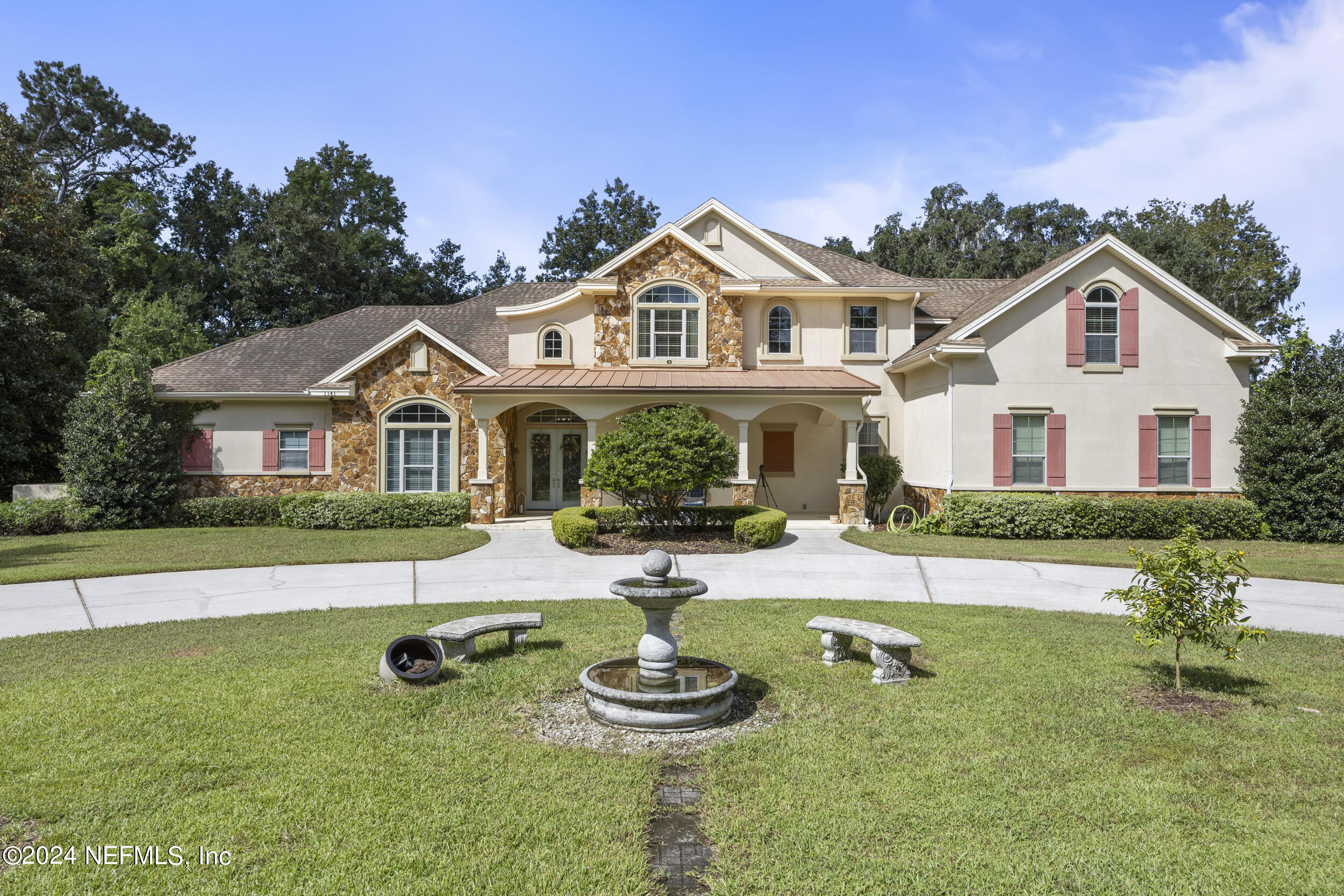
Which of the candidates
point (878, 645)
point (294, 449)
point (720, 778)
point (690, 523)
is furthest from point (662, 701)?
point (294, 449)

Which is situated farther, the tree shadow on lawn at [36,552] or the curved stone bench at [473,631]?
the tree shadow on lawn at [36,552]

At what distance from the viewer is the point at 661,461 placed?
14469mm

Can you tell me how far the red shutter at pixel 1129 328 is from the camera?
58.0ft

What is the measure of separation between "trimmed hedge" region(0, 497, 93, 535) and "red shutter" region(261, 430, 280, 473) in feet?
13.0

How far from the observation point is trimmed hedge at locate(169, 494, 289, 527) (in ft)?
60.5

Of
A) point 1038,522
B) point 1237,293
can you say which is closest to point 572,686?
point 1038,522

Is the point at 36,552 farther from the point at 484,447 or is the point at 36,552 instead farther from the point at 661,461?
the point at 661,461

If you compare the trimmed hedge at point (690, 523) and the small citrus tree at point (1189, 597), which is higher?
the small citrus tree at point (1189, 597)

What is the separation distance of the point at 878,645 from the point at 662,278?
15.0m

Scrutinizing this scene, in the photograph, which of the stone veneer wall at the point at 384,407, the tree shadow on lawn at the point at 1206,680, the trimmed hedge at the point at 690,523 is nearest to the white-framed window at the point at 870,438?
the trimmed hedge at the point at 690,523

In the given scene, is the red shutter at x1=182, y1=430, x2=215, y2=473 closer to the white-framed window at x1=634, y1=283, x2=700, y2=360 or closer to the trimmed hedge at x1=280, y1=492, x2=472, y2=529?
the trimmed hedge at x1=280, y1=492, x2=472, y2=529

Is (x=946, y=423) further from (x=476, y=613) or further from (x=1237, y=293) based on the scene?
(x=1237, y=293)

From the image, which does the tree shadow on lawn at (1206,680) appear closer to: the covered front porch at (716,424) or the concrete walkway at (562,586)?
the concrete walkway at (562,586)

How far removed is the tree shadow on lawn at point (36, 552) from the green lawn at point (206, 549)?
0.02m
